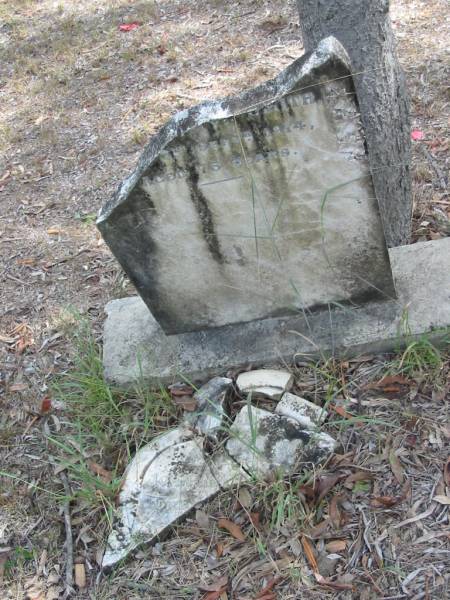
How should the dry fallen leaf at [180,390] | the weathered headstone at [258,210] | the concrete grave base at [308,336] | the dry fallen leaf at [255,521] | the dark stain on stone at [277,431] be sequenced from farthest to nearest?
the dry fallen leaf at [180,390], the concrete grave base at [308,336], the dark stain on stone at [277,431], the dry fallen leaf at [255,521], the weathered headstone at [258,210]

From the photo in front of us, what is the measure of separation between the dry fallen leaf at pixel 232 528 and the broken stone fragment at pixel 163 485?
0.39 feet

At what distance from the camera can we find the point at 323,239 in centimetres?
272

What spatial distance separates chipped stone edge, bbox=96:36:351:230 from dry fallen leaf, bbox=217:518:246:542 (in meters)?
1.29

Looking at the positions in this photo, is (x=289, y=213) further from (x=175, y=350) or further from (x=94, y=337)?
(x=94, y=337)

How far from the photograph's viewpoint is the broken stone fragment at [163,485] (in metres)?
2.58

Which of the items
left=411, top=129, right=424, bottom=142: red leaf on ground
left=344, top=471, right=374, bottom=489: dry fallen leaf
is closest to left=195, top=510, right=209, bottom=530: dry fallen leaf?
left=344, top=471, right=374, bottom=489: dry fallen leaf

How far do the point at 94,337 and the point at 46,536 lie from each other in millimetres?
1102

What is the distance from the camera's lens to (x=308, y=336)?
296 cm

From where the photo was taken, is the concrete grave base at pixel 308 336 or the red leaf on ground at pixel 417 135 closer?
the concrete grave base at pixel 308 336

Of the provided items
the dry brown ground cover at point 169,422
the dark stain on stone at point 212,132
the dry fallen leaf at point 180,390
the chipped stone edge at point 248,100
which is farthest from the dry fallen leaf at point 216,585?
the dark stain on stone at point 212,132

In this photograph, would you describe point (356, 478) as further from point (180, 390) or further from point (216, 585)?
point (180, 390)

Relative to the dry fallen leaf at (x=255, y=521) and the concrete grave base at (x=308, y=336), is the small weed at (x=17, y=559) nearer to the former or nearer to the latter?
the concrete grave base at (x=308, y=336)

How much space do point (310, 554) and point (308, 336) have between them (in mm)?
940

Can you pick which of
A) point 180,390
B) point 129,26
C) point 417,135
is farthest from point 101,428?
point 129,26
